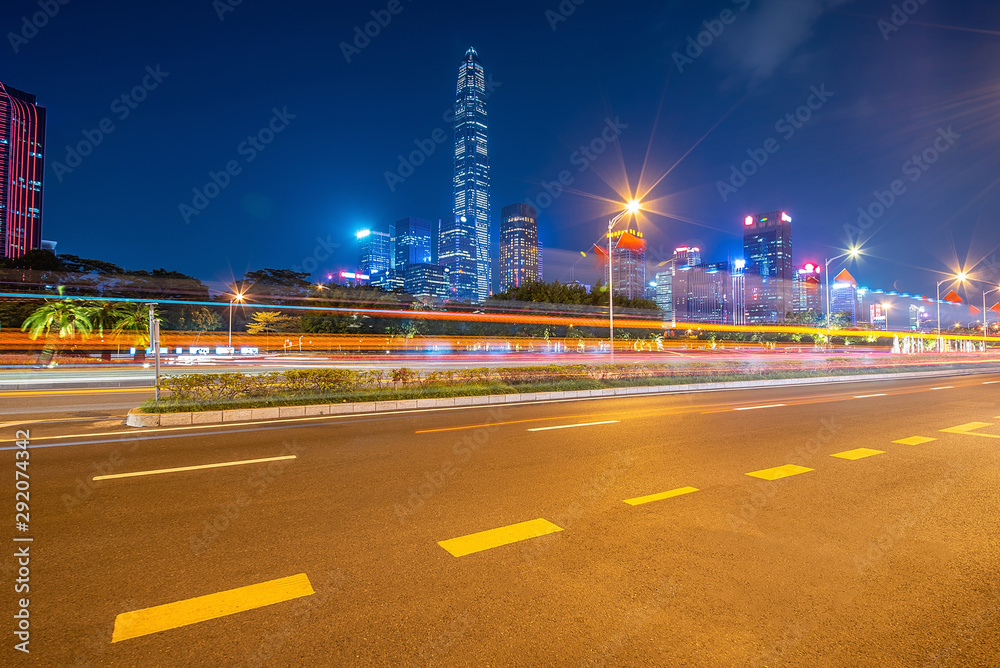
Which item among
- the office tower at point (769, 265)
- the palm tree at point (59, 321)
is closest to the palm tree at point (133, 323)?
the palm tree at point (59, 321)

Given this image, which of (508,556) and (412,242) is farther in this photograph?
(412,242)

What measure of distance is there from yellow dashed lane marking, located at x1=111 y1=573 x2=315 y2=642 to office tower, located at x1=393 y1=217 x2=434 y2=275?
148943 mm

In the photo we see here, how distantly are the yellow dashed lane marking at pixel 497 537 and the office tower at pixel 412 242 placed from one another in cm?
14822

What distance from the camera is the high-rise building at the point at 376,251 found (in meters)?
146

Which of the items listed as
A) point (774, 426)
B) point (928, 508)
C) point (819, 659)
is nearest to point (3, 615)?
point (819, 659)

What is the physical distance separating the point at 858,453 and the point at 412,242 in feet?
499

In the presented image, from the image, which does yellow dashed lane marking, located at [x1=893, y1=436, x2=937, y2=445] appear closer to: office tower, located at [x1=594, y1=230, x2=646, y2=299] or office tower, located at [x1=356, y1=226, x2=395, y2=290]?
office tower, located at [x1=594, y1=230, x2=646, y2=299]

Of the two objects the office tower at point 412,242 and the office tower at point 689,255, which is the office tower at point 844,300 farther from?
the office tower at point 412,242

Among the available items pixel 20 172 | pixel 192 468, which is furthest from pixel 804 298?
pixel 20 172

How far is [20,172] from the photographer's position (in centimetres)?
7438

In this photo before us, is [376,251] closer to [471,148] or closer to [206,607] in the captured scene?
[471,148]

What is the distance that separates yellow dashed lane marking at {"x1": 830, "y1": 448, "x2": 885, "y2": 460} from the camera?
695 centimetres

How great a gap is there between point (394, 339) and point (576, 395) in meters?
32.6

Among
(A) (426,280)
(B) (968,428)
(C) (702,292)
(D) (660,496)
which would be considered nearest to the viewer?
(D) (660,496)
